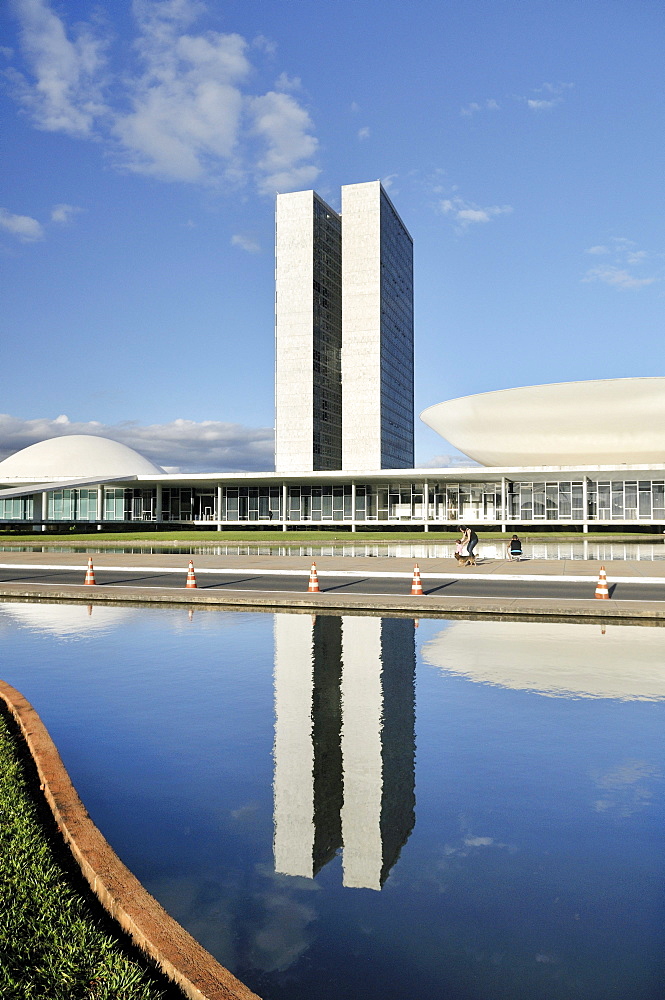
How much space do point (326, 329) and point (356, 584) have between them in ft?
320

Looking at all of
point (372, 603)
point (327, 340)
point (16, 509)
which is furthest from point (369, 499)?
point (327, 340)

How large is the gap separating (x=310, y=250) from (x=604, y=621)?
100898mm

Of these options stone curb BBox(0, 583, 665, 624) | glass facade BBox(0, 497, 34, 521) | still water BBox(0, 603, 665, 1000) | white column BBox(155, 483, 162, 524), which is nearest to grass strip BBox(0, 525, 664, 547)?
white column BBox(155, 483, 162, 524)

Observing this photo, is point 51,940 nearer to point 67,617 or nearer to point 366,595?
point 67,617

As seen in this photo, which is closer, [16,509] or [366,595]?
[366,595]

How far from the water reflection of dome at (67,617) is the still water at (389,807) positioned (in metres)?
2.72

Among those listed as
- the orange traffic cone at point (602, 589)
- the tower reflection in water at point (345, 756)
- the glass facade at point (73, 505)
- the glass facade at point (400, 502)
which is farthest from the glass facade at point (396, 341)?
the tower reflection in water at point (345, 756)

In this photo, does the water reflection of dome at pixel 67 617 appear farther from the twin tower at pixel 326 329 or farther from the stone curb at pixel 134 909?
the twin tower at pixel 326 329

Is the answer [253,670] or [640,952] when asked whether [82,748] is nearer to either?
[253,670]

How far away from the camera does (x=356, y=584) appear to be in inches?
876

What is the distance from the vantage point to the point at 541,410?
220 feet

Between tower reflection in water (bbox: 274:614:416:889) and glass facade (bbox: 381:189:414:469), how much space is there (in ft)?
330

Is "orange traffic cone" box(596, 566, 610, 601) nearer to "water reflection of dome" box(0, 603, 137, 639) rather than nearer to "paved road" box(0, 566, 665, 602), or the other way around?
"paved road" box(0, 566, 665, 602)

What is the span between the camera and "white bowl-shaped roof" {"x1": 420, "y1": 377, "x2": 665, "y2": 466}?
2512 inches
